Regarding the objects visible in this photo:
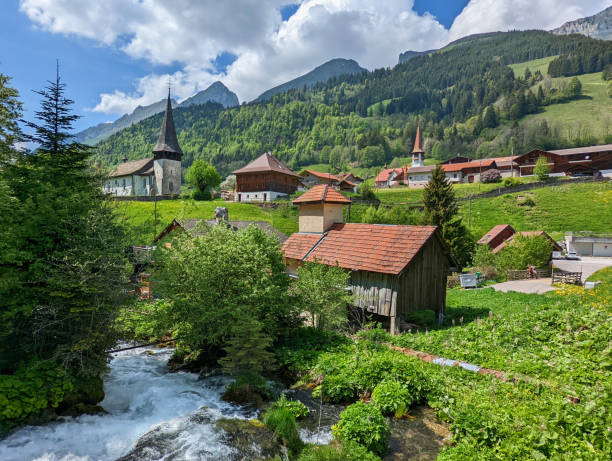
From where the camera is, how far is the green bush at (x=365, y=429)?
25.4 ft

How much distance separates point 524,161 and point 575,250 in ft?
165

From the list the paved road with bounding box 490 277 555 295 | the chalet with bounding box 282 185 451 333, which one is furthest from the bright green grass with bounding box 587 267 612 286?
the chalet with bounding box 282 185 451 333

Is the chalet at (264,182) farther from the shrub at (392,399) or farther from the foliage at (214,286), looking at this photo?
the shrub at (392,399)

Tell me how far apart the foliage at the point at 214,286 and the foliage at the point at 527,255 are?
29.0 metres

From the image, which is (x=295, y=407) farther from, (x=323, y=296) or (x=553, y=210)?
(x=553, y=210)

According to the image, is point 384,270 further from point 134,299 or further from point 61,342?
point 61,342

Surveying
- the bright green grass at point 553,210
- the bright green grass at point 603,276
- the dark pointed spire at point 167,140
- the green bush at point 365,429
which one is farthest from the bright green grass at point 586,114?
the green bush at point 365,429

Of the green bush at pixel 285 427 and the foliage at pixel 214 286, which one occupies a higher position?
the foliage at pixel 214 286

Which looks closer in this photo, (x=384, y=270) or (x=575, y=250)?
(x=384, y=270)

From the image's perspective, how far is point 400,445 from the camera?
8.17 meters

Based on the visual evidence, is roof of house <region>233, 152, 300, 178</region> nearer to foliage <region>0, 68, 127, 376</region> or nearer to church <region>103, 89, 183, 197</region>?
church <region>103, 89, 183, 197</region>

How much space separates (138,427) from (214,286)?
17.1ft

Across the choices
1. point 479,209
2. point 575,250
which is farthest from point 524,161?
point 575,250

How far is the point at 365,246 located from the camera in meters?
17.9
